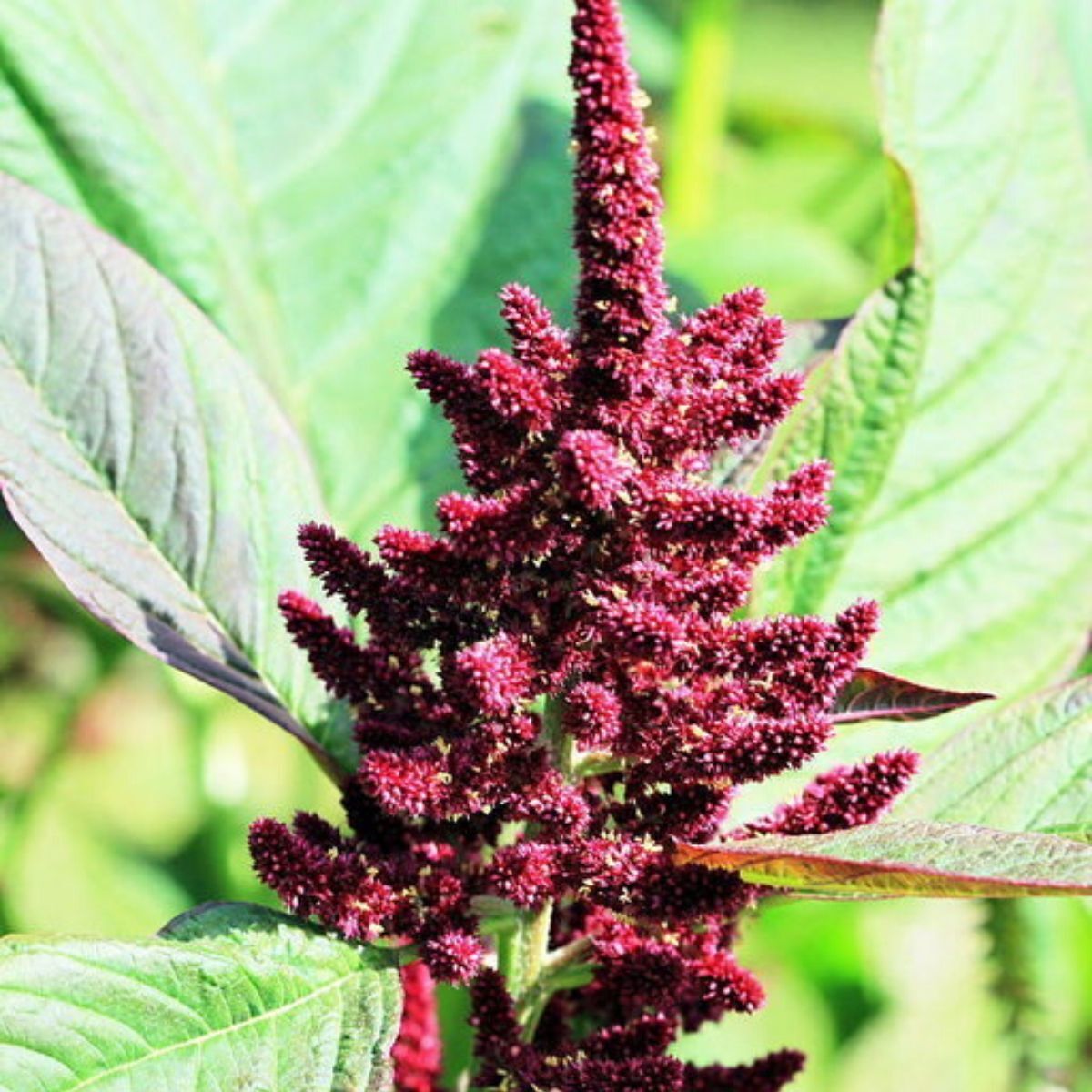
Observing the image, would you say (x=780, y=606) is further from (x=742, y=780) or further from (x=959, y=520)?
(x=742, y=780)

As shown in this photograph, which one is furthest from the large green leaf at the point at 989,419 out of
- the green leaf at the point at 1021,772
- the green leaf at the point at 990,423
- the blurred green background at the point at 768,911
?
the green leaf at the point at 1021,772

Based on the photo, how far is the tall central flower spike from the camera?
0.87 metres

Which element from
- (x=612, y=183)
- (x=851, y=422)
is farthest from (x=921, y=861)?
(x=851, y=422)

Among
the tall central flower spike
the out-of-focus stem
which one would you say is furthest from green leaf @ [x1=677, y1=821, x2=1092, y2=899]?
the out-of-focus stem

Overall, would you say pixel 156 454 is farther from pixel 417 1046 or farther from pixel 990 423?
pixel 990 423

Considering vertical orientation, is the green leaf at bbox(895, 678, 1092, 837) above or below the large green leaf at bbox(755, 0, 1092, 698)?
below

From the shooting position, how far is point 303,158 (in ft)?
5.10

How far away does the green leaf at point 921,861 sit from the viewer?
2.60ft

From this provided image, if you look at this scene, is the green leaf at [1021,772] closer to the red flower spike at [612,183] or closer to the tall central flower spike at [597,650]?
the tall central flower spike at [597,650]

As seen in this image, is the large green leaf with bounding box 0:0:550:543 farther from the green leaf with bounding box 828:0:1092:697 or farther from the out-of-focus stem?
the out-of-focus stem

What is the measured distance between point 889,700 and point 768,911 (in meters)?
0.54

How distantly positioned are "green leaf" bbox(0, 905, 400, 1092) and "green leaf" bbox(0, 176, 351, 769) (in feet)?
0.64

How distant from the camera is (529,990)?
1025mm

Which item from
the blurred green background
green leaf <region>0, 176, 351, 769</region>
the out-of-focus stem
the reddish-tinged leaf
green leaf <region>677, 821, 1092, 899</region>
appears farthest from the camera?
the out-of-focus stem
